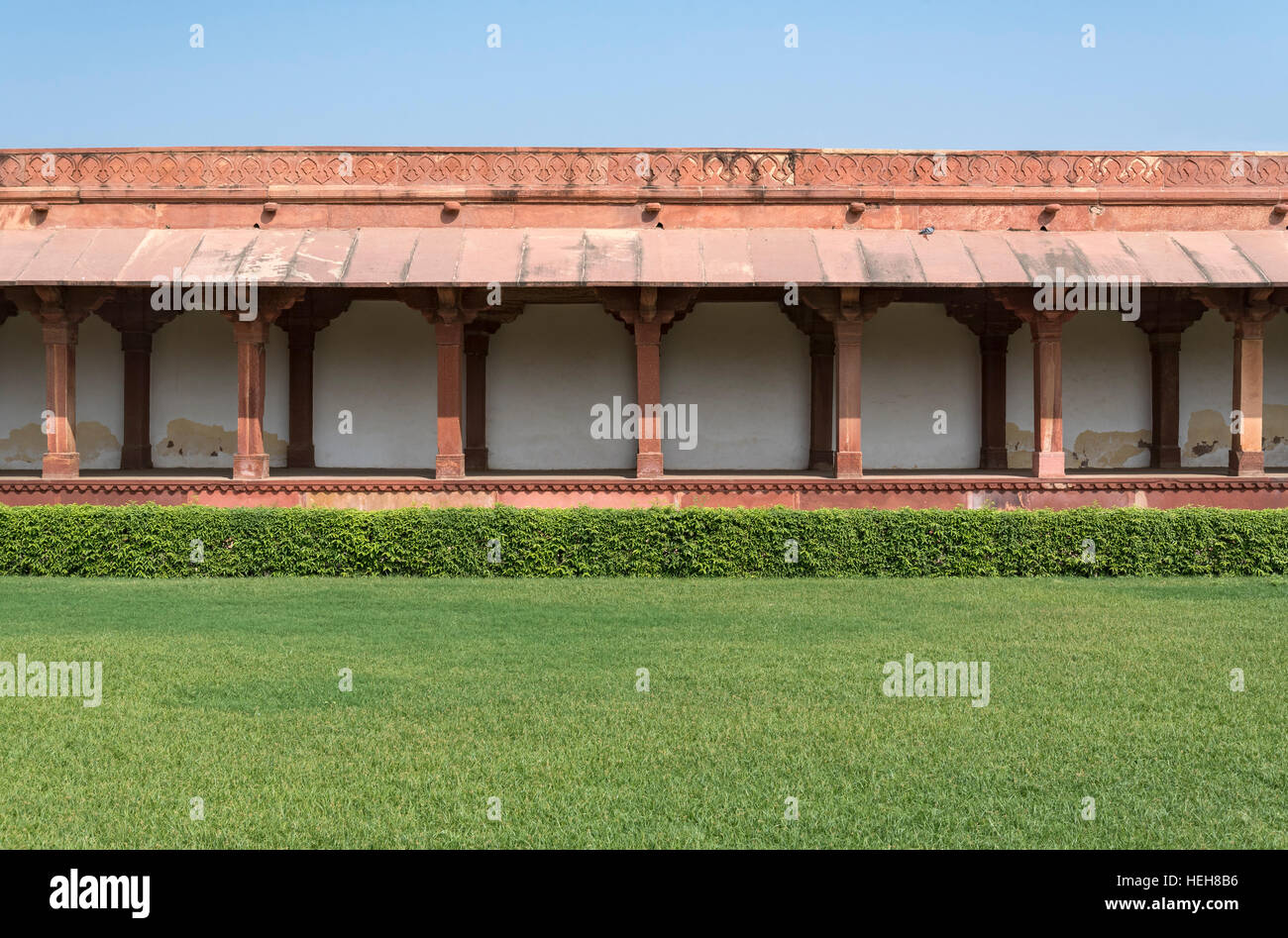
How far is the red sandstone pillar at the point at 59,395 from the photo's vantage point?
1358 centimetres

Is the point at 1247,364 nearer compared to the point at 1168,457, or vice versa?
the point at 1247,364

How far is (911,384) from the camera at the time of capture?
Answer: 17031 millimetres

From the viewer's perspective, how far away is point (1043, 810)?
468 cm

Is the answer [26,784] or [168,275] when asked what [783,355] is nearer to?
[168,275]

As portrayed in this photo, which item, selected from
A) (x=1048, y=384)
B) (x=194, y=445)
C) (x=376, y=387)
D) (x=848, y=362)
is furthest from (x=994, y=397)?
(x=194, y=445)

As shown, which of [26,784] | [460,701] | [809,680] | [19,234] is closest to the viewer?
[26,784]

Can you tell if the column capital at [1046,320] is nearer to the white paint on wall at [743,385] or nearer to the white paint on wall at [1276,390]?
the white paint on wall at [743,385]

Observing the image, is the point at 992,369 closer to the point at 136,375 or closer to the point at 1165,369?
the point at 1165,369

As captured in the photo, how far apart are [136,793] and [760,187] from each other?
1126cm

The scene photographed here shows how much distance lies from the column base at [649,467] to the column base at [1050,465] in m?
4.31

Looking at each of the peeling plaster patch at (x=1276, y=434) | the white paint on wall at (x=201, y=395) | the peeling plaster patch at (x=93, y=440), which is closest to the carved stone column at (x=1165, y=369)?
the peeling plaster patch at (x=1276, y=434)

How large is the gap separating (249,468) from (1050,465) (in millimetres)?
9097

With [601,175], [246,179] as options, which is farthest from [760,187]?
[246,179]

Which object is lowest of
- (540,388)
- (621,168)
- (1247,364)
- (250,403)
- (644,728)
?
(644,728)
